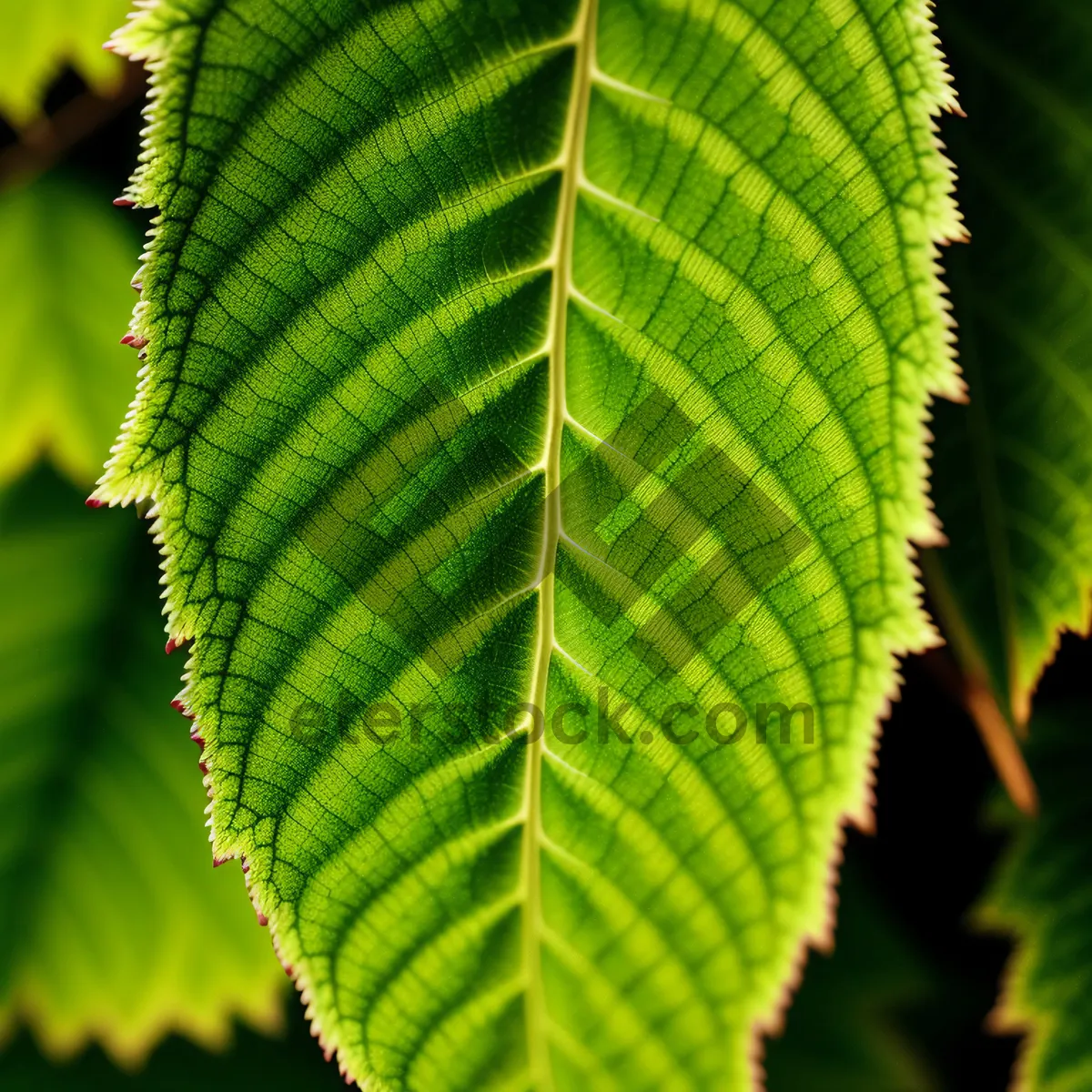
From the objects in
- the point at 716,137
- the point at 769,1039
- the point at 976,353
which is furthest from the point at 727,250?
the point at 769,1039

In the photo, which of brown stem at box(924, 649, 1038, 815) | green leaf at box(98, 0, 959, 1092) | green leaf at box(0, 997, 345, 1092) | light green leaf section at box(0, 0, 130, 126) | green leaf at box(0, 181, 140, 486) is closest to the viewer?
green leaf at box(98, 0, 959, 1092)

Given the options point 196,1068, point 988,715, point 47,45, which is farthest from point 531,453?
point 196,1068

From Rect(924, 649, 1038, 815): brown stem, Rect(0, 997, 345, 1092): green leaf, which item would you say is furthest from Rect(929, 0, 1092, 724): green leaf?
Rect(0, 997, 345, 1092): green leaf

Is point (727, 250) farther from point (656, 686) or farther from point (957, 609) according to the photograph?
point (957, 609)

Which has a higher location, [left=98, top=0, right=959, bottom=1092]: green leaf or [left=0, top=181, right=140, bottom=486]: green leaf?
[left=98, top=0, right=959, bottom=1092]: green leaf

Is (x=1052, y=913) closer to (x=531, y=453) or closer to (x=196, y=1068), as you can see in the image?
(x=531, y=453)

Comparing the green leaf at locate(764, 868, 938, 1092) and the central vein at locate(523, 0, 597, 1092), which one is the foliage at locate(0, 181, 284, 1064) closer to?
the central vein at locate(523, 0, 597, 1092)
